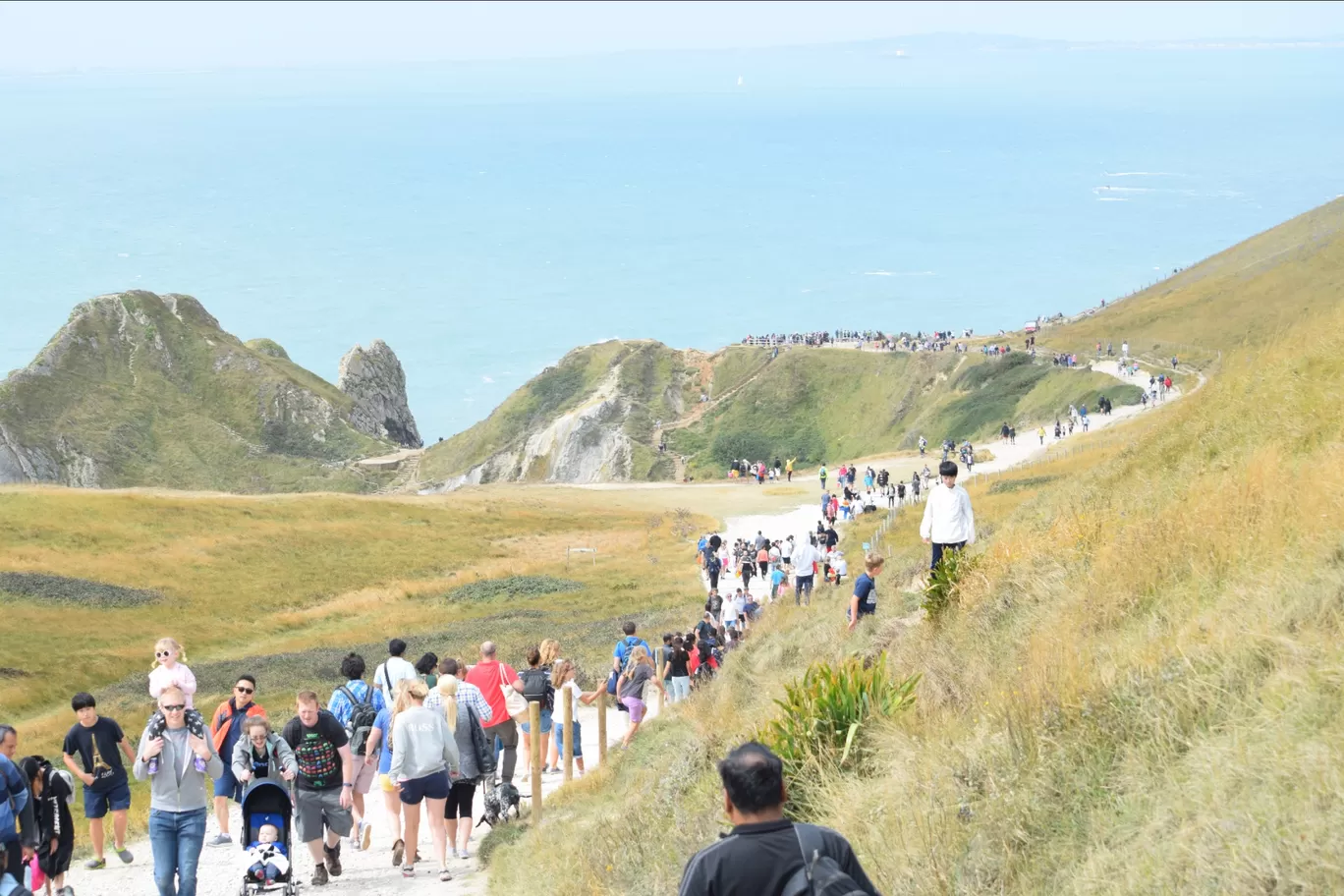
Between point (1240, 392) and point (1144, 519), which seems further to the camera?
point (1240, 392)

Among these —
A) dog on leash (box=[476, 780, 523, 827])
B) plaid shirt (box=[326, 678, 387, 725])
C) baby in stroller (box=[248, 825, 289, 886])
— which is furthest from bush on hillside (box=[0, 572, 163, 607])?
baby in stroller (box=[248, 825, 289, 886])

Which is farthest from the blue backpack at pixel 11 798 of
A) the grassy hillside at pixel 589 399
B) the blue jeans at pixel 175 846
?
the grassy hillside at pixel 589 399

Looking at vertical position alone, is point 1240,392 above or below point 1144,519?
above

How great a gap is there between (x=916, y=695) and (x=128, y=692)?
24.6 m

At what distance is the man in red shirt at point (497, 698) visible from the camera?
46.5 ft

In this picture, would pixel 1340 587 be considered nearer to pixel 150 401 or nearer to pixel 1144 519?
pixel 1144 519

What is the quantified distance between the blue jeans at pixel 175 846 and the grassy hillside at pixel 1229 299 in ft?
260

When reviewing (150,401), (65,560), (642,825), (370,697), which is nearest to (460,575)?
(65,560)

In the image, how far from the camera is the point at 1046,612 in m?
10.9

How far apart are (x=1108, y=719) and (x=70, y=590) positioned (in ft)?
129

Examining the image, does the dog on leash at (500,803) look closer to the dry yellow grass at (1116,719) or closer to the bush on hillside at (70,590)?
the dry yellow grass at (1116,719)

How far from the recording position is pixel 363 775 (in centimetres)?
1276

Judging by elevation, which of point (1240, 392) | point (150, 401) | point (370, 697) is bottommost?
point (370, 697)

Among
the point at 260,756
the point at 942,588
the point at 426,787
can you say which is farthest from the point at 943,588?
the point at 260,756
